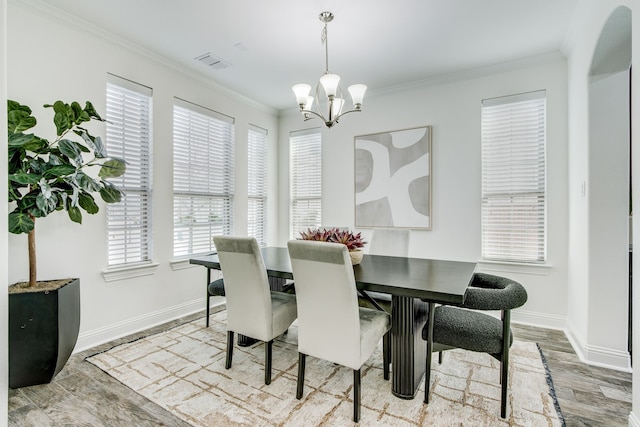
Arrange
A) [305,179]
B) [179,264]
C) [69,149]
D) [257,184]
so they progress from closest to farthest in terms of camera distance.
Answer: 1. [69,149]
2. [179,264]
3. [257,184]
4. [305,179]

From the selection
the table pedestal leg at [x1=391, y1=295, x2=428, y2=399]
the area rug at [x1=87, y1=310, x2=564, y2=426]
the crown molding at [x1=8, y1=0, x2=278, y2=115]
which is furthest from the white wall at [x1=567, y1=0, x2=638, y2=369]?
the crown molding at [x1=8, y1=0, x2=278, y2=115]

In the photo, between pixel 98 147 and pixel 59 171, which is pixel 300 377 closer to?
pixel 59 171

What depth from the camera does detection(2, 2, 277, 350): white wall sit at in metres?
2.45

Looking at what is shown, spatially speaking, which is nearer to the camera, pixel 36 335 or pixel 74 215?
pixel 36 335

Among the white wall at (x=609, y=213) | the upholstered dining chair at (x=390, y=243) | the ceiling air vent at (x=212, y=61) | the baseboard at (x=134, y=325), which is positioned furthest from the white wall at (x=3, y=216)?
the white wall at (x=609, y=213)

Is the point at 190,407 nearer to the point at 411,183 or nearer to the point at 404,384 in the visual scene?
the point at 404,384

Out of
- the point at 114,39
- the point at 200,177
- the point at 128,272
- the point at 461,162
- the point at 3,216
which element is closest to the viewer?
the point at 3,216

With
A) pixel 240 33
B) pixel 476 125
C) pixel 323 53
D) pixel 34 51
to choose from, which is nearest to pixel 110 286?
pixel 34 51

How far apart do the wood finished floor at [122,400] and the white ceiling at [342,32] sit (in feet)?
9.16

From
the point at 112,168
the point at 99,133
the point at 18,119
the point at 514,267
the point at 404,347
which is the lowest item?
the point at 404,347

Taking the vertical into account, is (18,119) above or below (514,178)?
above

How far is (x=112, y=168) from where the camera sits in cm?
259

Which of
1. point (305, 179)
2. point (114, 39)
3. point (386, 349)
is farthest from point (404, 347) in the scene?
point (114, 39)

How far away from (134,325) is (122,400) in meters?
1.25
